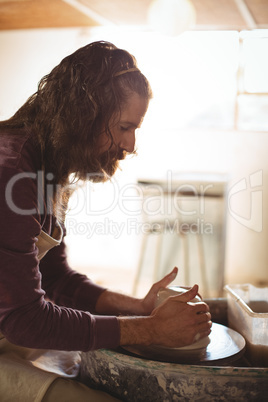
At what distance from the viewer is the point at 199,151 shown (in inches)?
140

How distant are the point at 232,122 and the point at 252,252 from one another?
1.05 m

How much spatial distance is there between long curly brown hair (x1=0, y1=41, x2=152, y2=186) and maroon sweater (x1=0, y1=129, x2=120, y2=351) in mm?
87

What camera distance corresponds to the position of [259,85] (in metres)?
3.39

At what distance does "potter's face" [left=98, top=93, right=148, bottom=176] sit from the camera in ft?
3.70

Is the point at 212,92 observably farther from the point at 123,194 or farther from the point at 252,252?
the point at 252,252

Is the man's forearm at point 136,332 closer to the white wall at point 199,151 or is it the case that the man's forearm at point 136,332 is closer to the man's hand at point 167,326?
the man's hand at point 167,326

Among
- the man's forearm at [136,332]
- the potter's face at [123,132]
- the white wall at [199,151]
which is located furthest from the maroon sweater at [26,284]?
the white wall at [199,151]

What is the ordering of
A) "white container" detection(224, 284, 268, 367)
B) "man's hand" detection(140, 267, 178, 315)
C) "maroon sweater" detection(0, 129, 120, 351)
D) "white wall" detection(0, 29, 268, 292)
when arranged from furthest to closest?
1. "white wall" detection(0, 29, 268, 292)
2. "man's hand" detection(140, 267, 178, 315)
3. "white container" detection(224, 284, 268, 367)
4. "maroon sweater" detection(0, 129, 120, 351)

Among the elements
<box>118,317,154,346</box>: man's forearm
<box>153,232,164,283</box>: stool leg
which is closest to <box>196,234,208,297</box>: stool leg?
<box>153,232,164,283</box>: stool leg

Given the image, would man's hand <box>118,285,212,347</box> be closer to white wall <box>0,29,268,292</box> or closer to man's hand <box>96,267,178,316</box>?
Answer: man's hand <box>96,267,178,316</box>

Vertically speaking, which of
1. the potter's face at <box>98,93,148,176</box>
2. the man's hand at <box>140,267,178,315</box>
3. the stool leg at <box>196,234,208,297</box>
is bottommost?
the stool leg at <box>196,234,208,297</box>

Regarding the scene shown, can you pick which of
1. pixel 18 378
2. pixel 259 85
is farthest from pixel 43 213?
pixel 259 85

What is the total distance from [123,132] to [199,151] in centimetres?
249

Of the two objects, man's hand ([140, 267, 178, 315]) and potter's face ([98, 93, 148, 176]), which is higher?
potter's face ([98, 93, 148, 176])
